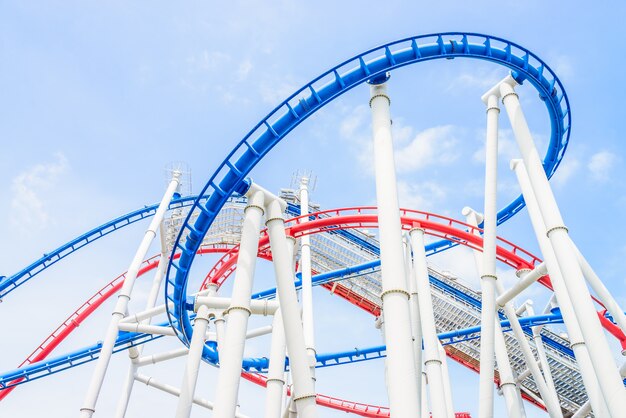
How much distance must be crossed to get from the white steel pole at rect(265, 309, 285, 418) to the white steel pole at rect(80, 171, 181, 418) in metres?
3.17

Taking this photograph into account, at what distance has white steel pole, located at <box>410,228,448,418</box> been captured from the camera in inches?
281

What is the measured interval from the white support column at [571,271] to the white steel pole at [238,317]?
135 inches

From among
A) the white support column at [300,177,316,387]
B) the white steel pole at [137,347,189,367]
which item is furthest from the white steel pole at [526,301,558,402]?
the white steel pole at [137,347,189,367]

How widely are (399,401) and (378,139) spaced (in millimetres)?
3015

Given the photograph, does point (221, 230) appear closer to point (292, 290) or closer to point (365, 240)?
point (365, 240)

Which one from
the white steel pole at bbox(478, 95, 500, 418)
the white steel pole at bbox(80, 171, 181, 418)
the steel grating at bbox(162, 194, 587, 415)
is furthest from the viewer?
the steel grating at bbox(162, 194, 587, 415)

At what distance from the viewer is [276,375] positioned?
7.68 metres

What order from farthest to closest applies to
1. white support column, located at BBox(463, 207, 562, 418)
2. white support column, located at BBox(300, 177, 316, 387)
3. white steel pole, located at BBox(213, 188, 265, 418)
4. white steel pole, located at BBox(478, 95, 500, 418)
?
white support column, located at BBox(300, 177, 316, 387) → white support column, located at BBox(463, 207, 562, 418) → white steel pole, located at BBox(478, 95, 500, 418) → white steel pole, located at BBox(213, 188, 265, 418)

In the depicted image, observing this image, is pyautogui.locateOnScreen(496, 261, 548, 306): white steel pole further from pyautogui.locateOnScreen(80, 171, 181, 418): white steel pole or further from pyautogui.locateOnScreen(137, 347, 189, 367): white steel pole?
pyautogui.locateOnScreen(80, 171, 181, 418): white steel pole

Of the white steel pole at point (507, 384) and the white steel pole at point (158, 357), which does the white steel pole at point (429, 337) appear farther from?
the white steel pole at point (158, 357)

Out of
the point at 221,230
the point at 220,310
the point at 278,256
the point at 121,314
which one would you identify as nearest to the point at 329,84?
the point at 278,256

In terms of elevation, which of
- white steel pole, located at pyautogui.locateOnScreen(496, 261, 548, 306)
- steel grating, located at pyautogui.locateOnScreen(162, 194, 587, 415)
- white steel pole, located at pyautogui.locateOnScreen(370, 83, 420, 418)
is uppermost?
steel grating, located at pyautogui.locateOnScreen(162, 194, 587, 415)

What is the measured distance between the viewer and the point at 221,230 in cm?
1609

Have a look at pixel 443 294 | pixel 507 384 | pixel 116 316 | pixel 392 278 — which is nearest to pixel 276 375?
pixel 392 278
